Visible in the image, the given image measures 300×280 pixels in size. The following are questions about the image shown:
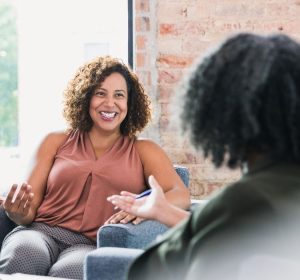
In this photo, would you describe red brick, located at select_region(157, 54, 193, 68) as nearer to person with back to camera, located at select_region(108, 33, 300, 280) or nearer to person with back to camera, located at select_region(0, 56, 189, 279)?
person with back to camera, located at select_region(0, 56, 189, 279)

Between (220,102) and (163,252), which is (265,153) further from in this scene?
(163,252)

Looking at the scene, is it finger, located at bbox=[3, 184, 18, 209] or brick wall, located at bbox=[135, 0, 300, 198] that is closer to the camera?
finger, located at bbox=[3, 184, 18, 209]

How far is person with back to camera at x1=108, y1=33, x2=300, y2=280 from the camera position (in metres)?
1.18

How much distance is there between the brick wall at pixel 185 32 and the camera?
3504 millimetres

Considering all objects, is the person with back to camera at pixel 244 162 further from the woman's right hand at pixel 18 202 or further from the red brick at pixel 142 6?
the red brick at pixel 142 6

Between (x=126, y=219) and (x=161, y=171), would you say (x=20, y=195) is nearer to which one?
(x=126, y=219)

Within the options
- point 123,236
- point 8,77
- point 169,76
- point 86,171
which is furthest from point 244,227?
point 8,77

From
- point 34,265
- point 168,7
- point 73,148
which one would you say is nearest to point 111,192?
point 73,148

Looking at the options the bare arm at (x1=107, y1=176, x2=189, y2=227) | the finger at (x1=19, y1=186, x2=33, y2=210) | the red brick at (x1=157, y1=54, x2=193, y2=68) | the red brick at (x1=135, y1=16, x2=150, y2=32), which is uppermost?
the red brick at (x1=135, y1=16, x2=150, y2=32)

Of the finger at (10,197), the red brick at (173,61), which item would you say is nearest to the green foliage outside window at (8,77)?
the red brick at (173,61)

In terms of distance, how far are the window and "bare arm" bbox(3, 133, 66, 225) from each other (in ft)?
3.08

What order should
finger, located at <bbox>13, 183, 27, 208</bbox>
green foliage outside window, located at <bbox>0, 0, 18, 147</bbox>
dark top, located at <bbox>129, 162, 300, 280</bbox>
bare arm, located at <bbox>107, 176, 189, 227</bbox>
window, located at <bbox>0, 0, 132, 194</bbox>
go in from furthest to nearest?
green foliage outside window, located at <bbox>0, 0, 18, 147</bbox> → window, located at <bbox>0, 0, 132, 194</bbox> → finger, located at <bbox>13, 183, 27, 208</bbox> → bare arm, located at <bbox>107, 176, 189, 227</bbox> → dark top, located at <bbox>129, 162, 300, 280</bbox>

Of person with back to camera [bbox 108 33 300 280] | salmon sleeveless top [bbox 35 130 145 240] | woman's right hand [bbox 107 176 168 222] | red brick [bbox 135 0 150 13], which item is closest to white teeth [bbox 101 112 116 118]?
salmon sleeveless top [bbox 35 130 145 240]

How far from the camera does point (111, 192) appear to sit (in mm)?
2744
